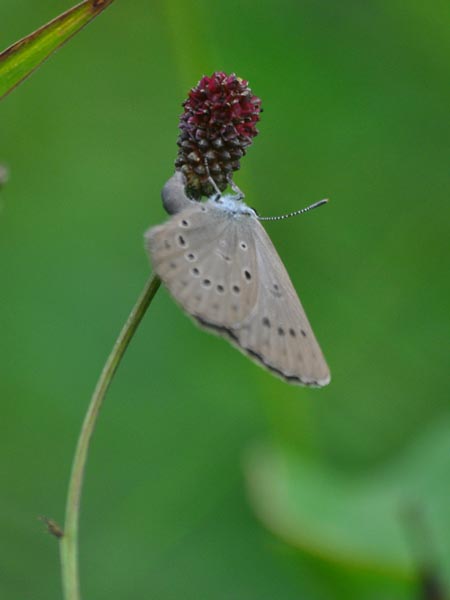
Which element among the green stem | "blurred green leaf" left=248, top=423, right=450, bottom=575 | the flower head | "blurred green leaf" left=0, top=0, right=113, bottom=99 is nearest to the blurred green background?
"blurred green leaf" left=248, top=423, right=450, bottom=575

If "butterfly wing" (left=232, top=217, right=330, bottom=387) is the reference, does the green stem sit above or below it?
below

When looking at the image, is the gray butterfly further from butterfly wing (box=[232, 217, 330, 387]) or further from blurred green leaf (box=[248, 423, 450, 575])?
blurred green leaf (box=[248, 423, 450, 575])

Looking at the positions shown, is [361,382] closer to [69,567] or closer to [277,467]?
[277,467]

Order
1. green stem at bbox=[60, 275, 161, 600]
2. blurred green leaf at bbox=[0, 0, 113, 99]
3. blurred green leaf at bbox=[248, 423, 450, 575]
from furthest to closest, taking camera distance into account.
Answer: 1. blurred green leaf at bbox=[248, 423, 450, 575]
2. blurred green leaf at bbox=[0, 0, 113, 99]
3. green stem at bbox=[60, 275, 161, 600]

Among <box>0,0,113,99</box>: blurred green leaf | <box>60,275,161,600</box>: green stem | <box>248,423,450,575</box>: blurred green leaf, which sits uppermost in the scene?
<box>0,0,113,99</box>: blurred green leaf

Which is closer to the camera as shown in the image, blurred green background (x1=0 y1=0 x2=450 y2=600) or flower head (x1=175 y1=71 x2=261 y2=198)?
flower head (x1=175 y1=71 x2=261 y2=198)

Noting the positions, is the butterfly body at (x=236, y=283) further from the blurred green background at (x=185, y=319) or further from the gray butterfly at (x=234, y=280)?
the blurred green background at (x=185, y=319)

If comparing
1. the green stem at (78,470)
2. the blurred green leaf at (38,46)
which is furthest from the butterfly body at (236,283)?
the blurred green leaf at (38,46)

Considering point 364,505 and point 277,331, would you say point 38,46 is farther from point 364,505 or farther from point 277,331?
point 364,505
